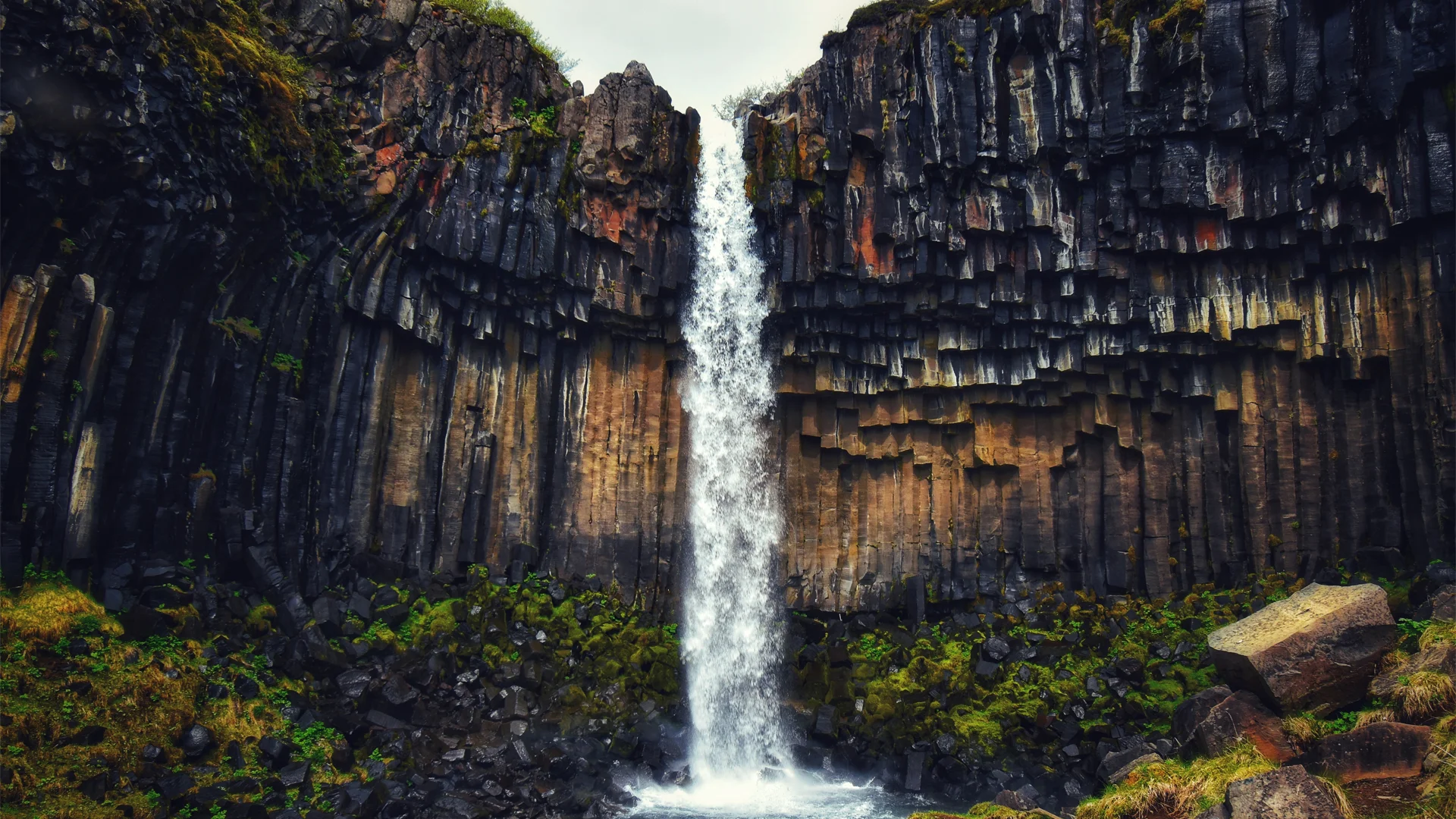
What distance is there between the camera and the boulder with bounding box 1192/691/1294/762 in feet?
37.8

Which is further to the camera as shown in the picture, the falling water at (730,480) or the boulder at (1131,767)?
the falling water at (730,480)

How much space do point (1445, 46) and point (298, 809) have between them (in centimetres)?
2090

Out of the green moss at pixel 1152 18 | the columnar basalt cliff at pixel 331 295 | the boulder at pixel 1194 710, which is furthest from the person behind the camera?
the green moss at pixel 1152 18

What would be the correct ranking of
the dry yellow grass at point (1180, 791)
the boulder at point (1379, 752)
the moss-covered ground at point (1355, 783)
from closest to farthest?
the moss-covered ground at point (1355, 783) < the boulder at point (1379, 752) < the dry yellow grass at point (1180, 791)

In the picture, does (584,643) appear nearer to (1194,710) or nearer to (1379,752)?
(1194,710)

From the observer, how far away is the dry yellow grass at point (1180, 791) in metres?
9.83

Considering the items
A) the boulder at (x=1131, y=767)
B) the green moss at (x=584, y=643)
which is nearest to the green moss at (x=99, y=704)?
the green moss at (x=584, y=643)

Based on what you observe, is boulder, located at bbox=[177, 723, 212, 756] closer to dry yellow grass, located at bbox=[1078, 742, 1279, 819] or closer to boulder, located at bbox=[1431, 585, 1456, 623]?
dry yellow grass, located at bbox=[1078, 742, 1279, 819]

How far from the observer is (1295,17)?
53.6 feet

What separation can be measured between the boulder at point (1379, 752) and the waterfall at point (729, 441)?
1102cm

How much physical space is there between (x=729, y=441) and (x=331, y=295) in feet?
29.1

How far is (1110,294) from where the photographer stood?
726 inches

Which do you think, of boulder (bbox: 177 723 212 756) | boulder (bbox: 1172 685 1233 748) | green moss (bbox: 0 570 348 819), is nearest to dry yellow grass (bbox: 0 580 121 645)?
green moss (bbox: 0 570 348 819)

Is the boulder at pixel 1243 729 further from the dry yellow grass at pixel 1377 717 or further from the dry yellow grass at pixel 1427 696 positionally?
the dry yellow grass at pixel 1427 696
